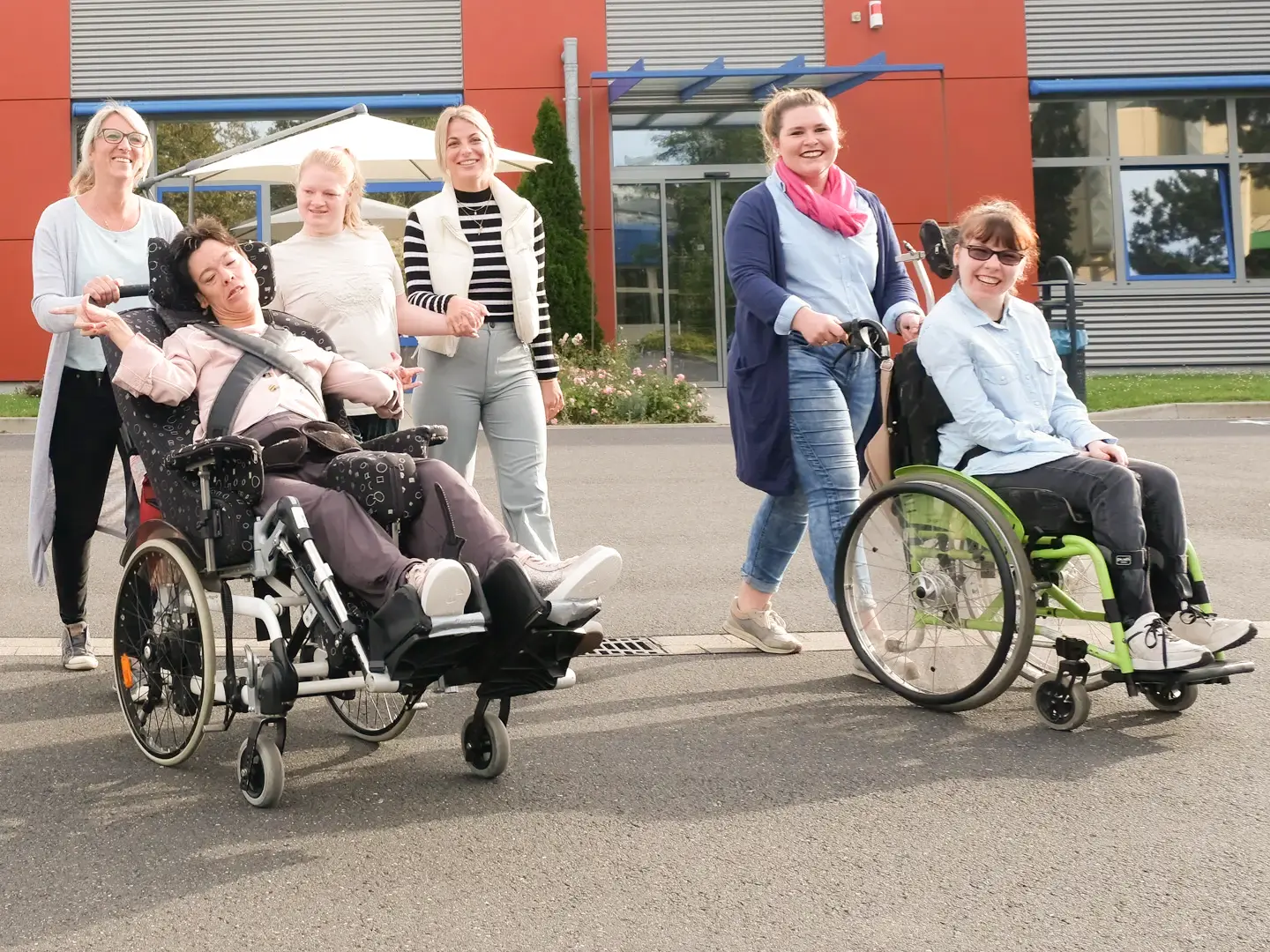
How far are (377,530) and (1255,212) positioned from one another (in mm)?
23010

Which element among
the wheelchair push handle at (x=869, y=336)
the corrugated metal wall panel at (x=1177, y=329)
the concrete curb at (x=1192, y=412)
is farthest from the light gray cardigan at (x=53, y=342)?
the corrugated metal wall panel at (x=1177, y=329)

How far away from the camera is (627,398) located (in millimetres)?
16812

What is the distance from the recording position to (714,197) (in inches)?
887

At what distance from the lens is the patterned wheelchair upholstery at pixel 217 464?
14.1 feet

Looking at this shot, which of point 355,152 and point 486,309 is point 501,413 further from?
point 355,152

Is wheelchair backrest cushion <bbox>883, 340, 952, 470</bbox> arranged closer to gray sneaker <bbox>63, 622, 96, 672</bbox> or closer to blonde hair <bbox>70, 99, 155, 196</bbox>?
blonde hair <bbox>70, 99, 155, 196</bbox>

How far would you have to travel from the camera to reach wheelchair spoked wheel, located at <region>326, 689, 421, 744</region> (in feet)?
15.9

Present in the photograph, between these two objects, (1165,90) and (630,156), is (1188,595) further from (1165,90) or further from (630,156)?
(1165,90)

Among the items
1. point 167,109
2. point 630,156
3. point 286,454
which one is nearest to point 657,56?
point 630,156

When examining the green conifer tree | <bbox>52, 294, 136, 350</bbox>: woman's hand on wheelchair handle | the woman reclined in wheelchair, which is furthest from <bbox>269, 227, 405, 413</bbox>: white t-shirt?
the green conifer tree

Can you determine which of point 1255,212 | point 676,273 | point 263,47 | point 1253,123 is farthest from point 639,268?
point 1253,123

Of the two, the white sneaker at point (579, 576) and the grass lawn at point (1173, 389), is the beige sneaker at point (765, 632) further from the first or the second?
the grass lawn at point (1173, 389)

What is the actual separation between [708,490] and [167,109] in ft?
48.0

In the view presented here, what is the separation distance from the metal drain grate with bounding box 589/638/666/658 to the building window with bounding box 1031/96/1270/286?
18.7 metres
